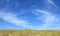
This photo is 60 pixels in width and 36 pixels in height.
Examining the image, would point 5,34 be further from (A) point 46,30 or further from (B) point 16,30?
(A) point 46,30

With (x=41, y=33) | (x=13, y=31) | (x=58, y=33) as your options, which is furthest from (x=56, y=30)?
(x=13, y=31)

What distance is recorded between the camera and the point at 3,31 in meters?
5.61

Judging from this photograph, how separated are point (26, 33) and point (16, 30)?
31cm

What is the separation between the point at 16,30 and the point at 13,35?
0.18 metres

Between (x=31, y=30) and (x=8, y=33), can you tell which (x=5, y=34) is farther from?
(x=31, y=30)

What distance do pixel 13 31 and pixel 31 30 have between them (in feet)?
1.78

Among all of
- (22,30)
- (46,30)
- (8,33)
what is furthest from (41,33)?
(8,33)

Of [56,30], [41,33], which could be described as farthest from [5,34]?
[56,30]

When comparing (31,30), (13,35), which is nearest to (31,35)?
(31,30)

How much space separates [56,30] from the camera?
5.57m

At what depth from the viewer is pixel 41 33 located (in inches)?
220

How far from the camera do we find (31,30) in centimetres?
559

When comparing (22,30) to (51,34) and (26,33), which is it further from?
(51,34)

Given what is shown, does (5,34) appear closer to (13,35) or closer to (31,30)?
(13,35)
